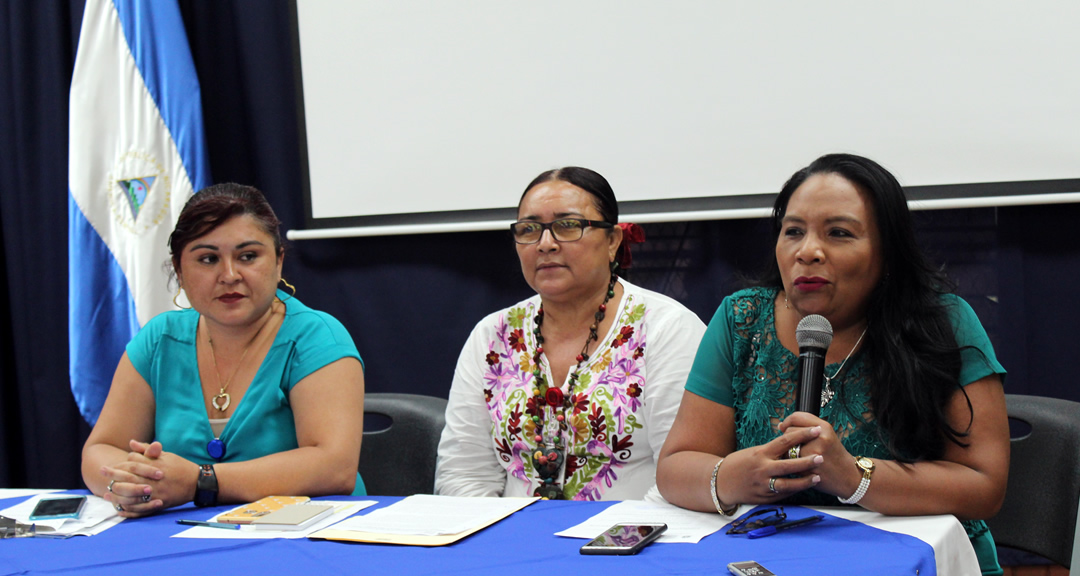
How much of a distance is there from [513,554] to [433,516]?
0.28 m

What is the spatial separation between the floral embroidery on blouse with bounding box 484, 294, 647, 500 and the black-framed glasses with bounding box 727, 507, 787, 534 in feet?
2.47

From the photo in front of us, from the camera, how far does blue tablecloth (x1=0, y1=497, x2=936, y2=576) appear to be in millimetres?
1110

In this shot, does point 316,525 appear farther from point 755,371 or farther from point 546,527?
point 755,371

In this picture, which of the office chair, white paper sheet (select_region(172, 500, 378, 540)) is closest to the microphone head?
white paper sheet (select_region(172, 500, 378, 540))

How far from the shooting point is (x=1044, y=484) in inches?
70.2

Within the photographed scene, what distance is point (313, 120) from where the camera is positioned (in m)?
3.21

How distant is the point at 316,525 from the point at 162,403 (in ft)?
2.57

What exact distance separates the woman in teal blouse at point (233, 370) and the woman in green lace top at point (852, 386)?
80 cm

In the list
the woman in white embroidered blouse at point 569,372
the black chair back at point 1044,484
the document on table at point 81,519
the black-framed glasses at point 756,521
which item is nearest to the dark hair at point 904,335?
the black-framed glasses at point 756,521

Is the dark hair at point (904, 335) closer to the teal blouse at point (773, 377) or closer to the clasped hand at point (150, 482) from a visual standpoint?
the teal blouse at point (773, 377)

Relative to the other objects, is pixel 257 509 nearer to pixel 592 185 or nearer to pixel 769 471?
pixel 769 471

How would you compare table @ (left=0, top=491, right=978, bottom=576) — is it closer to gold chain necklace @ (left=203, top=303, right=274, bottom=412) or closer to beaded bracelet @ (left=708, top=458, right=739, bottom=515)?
beaded bracelet @ (left=708, top=458, right=739, bottom=515)

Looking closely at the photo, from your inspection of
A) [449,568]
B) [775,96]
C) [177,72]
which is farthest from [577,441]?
[177,72]

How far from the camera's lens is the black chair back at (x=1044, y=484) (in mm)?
1718
